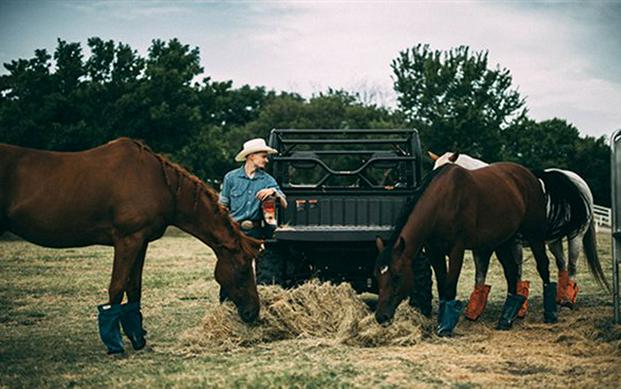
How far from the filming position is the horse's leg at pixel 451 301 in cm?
711

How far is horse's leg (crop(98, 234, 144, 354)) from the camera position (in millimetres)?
6266

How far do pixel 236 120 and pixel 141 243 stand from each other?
4899 centimetres

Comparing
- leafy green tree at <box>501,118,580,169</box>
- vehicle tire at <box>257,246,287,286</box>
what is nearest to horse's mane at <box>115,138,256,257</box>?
vehicle tire at <box>257,246,287,286</box>

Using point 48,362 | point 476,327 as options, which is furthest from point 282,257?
point 48,362

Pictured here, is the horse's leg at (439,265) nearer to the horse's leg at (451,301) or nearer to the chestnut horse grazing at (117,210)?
the horse's leg at (451,301)

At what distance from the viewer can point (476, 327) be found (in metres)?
7.77

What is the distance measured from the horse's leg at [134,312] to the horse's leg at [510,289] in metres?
3.55

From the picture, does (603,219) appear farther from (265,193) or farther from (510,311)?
(265,193)

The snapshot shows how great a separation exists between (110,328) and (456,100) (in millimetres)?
38843

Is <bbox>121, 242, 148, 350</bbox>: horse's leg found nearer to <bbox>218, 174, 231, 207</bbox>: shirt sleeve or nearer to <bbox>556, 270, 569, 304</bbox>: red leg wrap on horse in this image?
<bbox>218, 174, 231, 207</bbox>: shirt sleeve

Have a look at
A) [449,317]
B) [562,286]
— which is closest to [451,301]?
[449,317]

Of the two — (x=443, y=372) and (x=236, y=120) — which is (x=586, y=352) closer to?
(x=443, y=372)

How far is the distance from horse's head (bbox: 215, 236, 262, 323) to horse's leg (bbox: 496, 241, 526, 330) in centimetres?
263

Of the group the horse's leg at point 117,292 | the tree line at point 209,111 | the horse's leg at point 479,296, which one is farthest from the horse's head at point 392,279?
the tree line at point 209,111
